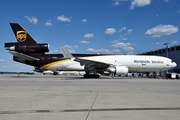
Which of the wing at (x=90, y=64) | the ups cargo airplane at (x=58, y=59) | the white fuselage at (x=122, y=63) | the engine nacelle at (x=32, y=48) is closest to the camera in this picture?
the wing at (x=90, y=64)

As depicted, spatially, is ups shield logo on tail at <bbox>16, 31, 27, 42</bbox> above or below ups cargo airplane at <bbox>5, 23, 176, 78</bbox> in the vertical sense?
above

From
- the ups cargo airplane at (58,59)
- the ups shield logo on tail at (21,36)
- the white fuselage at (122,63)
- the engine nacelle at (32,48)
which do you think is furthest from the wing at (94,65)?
the ups shield logo on tail at (21,36)

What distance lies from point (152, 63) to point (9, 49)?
74.8 feet

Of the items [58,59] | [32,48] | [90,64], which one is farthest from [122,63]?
[32,48]

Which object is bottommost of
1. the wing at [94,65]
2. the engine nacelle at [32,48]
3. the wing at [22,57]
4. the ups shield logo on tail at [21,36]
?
the wing at [94,65]

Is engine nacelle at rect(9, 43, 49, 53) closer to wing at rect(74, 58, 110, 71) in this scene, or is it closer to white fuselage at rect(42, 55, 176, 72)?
white fuselage at rect(42, 55, 176, 72)

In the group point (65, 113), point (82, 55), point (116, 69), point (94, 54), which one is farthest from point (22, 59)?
Answer: point (65, 113)

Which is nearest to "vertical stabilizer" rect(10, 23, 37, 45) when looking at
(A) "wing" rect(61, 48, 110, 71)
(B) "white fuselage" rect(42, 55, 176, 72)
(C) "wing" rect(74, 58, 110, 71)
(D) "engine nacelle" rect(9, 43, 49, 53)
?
(D) "engine nacelle" rect(9, 43, 49, 53)

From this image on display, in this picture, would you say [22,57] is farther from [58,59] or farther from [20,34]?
[58,59]

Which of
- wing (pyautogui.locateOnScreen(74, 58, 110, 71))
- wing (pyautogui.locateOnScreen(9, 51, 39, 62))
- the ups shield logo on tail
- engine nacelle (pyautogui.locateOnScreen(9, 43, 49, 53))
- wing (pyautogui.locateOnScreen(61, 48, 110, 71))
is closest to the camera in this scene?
wing (pyautogui.locateOnScreen(61, 48, 110, 71))

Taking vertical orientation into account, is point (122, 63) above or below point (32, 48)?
below

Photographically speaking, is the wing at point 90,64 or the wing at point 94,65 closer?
the wing at point 90,64

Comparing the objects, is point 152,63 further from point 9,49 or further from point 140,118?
point 140,118

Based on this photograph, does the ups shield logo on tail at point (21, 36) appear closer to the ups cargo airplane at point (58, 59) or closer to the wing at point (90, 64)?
the ups cargo airplane at point (58, 59)
